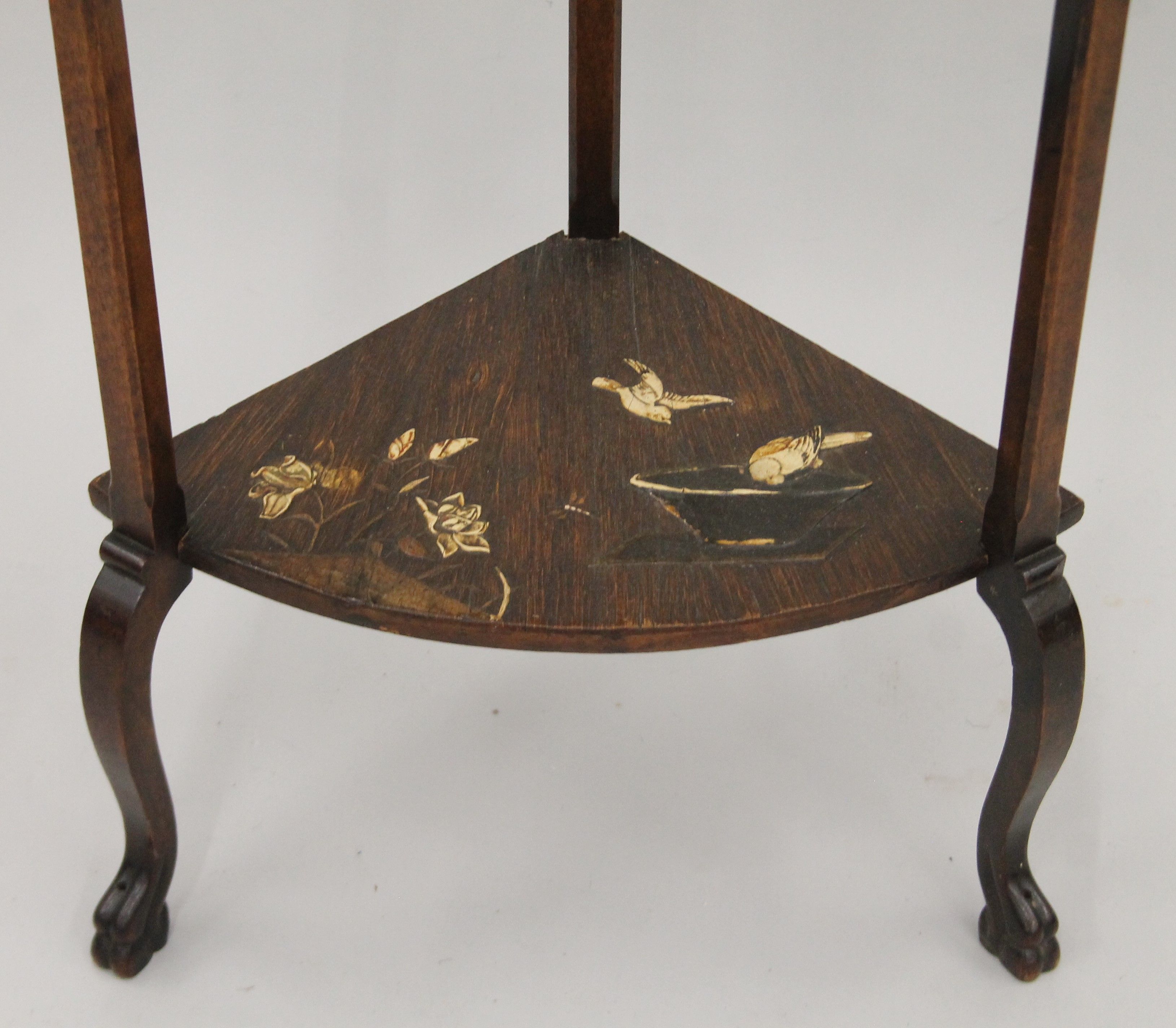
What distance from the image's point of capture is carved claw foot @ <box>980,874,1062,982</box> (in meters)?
1.09

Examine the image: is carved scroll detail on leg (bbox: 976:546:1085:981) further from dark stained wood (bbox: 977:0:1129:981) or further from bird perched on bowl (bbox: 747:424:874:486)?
bird perched on bowl (bbox: 747:424:874:486)

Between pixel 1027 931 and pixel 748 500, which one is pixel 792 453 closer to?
pixel 748 500

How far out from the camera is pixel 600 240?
131 cm

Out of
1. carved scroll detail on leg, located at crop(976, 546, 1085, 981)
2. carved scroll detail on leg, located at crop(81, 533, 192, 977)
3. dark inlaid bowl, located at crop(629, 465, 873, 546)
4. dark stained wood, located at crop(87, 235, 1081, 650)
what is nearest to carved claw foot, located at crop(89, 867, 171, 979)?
carved scroll detail on leg, located at crop(81, 533, 192, 977)

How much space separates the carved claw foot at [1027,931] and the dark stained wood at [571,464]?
26 centimetres

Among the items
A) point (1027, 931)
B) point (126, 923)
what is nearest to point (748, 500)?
point (1027, 931)

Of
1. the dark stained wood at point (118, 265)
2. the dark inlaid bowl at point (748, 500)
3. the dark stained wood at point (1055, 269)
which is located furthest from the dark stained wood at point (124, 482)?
the dark stained wood at point (1055, 269)

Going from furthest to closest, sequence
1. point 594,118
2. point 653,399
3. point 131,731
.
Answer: point 594,118, point 653,399, point 131,731

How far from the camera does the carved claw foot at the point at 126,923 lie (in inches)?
42.5

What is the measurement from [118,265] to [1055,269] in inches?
18.6

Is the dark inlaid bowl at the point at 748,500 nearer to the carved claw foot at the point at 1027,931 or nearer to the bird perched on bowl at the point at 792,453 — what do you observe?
the bird perched on bowl at the point at 792,453

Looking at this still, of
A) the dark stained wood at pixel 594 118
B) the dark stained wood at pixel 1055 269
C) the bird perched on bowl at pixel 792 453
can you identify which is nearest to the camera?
the dark stained wood at pixel 1055 269

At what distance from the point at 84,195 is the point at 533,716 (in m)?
0.62

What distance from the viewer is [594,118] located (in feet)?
4.18
